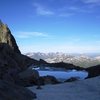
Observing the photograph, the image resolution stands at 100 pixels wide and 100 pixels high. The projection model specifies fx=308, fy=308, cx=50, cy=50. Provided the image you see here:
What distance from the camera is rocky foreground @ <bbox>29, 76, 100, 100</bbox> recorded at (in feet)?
71.1

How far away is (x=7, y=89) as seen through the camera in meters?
19.5

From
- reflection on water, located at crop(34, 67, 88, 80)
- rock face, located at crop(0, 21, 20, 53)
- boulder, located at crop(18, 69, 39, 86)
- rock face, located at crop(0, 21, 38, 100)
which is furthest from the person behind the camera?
rock face, located at crop(0, 21, 20, 53)

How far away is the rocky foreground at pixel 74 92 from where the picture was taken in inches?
853

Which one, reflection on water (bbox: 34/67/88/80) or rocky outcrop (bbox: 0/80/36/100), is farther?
reflection on water (bbox: 34/67/88/80)

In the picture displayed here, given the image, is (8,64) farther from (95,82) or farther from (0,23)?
(0,23)

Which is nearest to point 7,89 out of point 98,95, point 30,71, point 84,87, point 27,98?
point 27,98

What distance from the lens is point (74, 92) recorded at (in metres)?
24.3

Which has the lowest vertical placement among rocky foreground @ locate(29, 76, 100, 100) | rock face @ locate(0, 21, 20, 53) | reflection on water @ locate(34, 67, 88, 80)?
rocky foreground @ locate(29, 76, 100, 100)

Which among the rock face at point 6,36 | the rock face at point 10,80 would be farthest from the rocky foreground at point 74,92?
the rock face at point 6,36

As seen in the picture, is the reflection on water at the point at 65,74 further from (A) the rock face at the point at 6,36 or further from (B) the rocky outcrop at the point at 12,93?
(A) the rock face at the point at 6,36

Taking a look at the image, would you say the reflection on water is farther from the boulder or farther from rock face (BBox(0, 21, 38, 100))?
the boulder

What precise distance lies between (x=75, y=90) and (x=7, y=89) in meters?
7.58

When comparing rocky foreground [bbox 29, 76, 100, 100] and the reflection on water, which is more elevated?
the reflection on water

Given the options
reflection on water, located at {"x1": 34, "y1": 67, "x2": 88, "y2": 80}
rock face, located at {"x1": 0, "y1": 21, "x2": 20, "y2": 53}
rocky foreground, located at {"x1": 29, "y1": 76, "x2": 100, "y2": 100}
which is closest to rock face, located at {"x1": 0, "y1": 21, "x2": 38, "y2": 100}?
rocky foreground, located at {"x1": 29, "y1": 76, "x2": 100, "y2": 100}
